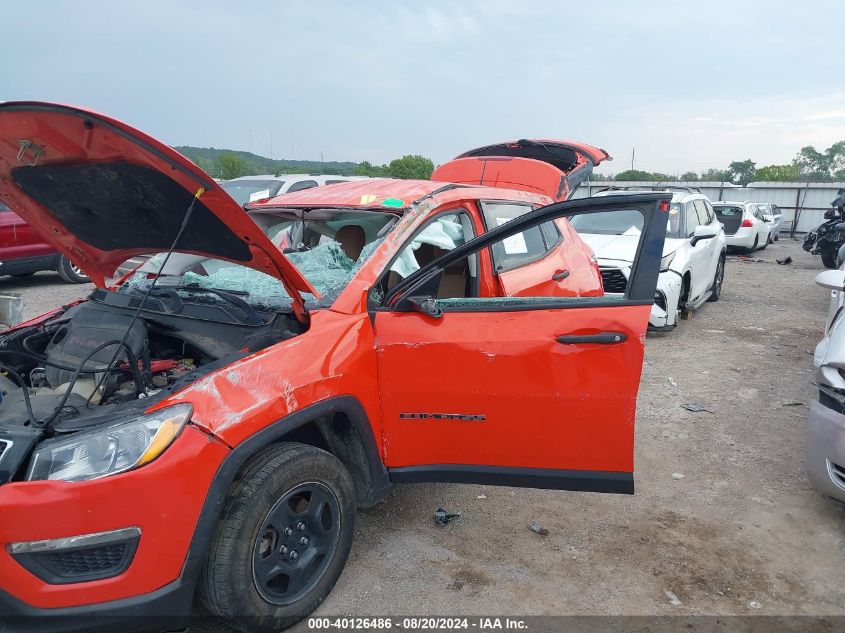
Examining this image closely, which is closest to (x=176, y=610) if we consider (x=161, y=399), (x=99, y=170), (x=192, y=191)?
(x=161, y=399)

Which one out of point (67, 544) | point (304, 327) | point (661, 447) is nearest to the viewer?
point (67, 544)

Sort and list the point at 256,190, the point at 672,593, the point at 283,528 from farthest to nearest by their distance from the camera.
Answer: the point at 256,190, the point at 672,593, the point at 283,528

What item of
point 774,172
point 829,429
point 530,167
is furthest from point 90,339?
point 774,172

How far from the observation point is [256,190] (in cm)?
1032

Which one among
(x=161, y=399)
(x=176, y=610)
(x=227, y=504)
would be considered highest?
(x=161, y=399)

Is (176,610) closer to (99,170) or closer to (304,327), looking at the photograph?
(304,327)

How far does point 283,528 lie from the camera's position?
90.2 inches

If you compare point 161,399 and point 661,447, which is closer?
point 161,399

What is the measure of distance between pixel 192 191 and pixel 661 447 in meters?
3.52

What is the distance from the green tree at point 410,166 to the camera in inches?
1059

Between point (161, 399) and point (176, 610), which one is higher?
point (161, 399)

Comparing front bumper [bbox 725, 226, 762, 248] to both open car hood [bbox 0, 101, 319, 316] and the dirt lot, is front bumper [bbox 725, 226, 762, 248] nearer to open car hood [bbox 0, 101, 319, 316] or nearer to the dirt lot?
the dirt lot

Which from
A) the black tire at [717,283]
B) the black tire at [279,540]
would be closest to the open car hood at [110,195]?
the black tire at [279,540]

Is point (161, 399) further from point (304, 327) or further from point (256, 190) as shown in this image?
point (256, 190)
